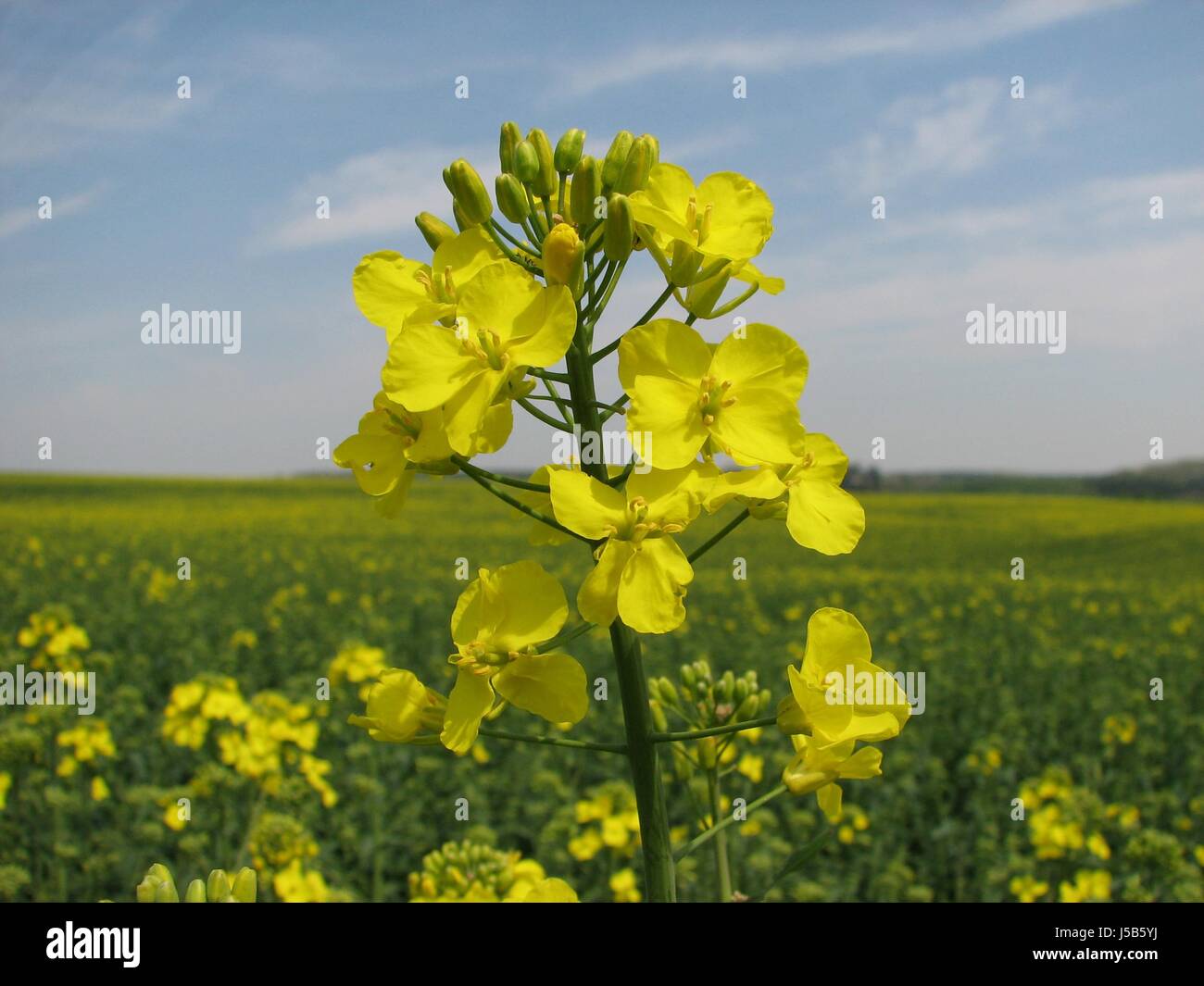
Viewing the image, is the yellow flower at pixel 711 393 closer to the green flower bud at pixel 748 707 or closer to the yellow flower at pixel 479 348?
the yellow flower at pixel 479 348

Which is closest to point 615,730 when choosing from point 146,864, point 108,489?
point 146,864

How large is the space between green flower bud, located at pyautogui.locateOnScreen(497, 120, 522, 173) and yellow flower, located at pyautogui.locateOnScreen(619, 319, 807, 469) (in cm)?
57

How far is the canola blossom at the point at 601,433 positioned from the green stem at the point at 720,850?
1.54ft

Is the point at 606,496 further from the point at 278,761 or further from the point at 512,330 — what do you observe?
the point at 278,761

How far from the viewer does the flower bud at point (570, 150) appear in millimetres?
1709

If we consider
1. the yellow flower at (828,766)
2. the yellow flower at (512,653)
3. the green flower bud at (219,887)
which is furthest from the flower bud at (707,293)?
the green flower bud at (219,887)

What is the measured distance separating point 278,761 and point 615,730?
392 cm

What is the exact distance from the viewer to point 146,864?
17.3 ft

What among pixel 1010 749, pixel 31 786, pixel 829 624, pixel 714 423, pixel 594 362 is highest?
pixel 594 362

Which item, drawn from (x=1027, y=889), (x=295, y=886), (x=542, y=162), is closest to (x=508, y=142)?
(x=542, y=162)

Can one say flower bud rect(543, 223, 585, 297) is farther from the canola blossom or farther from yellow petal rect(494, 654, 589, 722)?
yellow petal rect(494, 654, 589, 722)

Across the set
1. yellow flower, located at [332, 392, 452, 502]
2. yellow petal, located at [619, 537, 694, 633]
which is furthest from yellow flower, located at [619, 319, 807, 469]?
yellow flower, located at [332, 392, 452, 502]

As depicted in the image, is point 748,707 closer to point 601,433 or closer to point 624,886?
point 601,433

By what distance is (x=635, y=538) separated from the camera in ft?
4.45
